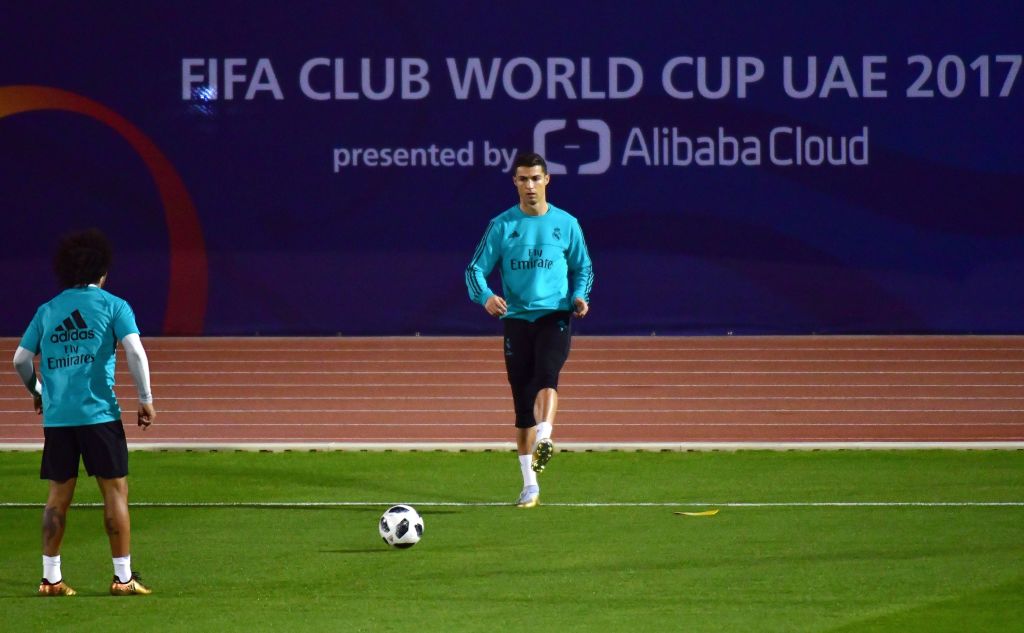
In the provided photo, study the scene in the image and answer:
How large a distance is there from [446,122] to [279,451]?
414 centimetres

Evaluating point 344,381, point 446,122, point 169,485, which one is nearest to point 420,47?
point 446,122

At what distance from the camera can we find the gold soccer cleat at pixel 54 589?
20.5ft

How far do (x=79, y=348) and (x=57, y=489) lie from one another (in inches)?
21.5

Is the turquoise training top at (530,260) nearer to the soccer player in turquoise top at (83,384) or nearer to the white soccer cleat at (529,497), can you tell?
the white soccer cleat at (529,497)

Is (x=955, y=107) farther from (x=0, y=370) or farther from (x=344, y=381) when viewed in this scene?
(x=0, y=370)

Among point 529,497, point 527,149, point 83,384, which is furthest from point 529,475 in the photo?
point 527,149

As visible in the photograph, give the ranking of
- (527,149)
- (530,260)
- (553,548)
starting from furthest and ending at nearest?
(527,149) < (530,260) < (553,548)

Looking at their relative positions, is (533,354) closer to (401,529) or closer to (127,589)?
(401,529)

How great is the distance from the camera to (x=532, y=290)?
8.71 meters

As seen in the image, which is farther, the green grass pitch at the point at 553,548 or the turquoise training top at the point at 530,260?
the turquoise training top at the point at 530,260

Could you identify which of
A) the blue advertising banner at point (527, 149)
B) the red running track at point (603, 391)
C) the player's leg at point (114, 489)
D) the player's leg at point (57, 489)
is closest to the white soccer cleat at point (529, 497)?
the player's leg at point (114, 489)

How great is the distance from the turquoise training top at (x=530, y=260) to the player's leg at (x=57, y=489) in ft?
9.25

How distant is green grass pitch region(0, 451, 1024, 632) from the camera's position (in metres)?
5.82

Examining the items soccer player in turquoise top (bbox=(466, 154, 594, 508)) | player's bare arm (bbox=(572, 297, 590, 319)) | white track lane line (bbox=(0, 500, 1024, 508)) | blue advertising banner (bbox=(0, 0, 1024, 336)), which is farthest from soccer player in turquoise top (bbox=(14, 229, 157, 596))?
blue advertising banner (bbox=(0, 0, 1024, 336))
